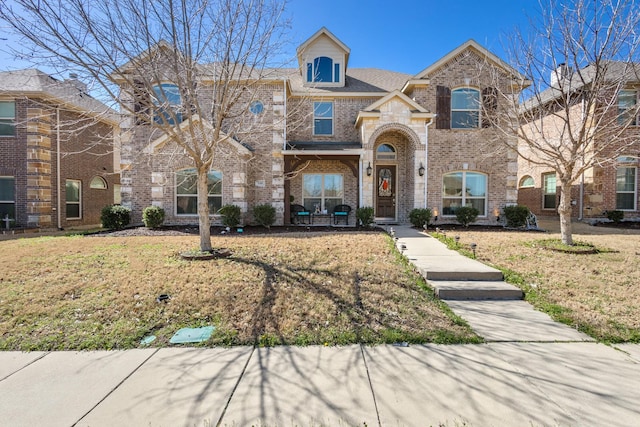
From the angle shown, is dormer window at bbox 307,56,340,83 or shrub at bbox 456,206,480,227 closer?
shrub at bbox 456,206,480,227

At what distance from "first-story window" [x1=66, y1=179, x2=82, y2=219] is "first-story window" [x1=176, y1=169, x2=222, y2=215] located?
6.35 meters

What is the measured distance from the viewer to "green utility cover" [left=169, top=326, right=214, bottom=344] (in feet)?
11.3

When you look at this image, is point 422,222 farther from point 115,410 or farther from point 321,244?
point 115,410

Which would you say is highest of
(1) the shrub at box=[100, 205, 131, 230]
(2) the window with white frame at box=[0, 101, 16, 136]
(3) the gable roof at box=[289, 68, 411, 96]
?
(3) the gable roof at box=[289, 68, 411, 96]

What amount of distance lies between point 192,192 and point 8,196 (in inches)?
312

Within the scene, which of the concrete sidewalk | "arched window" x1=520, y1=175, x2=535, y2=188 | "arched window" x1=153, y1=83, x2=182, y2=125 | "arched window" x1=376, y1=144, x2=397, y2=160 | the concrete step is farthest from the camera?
"arched window" x1=520, y1=175, x2=535, y2=188

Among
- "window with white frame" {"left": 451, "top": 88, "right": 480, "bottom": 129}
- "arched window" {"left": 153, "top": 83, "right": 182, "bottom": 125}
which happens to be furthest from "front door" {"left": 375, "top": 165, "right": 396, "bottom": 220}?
"arched window" {"left": 153, "top": 83, "right": 182, "bottom": 125}

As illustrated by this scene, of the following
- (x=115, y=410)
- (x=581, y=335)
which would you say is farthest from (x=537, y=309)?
(x=115, y=410)

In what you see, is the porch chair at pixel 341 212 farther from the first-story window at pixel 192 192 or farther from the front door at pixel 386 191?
the first-story window at pixel 192 192

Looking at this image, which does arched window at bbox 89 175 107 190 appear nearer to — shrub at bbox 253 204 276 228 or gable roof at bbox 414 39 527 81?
shrub at bbox 253 204 276 228

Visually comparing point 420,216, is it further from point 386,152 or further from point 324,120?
point 324,120

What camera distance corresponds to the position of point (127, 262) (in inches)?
242

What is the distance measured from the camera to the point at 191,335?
357 centimetres

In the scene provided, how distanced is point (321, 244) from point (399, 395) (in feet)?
17.0
